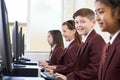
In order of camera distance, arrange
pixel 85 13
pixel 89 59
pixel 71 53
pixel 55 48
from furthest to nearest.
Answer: pixel 55 48 → pixel 71 53 → pixel 85 13 → pixel 89 59

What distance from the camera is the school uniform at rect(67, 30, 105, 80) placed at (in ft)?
6.84

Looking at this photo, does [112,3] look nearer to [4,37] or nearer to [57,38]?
[4,37]

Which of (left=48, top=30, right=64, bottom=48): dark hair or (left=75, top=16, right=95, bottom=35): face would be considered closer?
(left=75, top=16, right=95, bottom=35): face

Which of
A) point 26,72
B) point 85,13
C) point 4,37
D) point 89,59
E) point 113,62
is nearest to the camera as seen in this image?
point 113,62

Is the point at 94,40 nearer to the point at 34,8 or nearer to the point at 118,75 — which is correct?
the point at 118,75

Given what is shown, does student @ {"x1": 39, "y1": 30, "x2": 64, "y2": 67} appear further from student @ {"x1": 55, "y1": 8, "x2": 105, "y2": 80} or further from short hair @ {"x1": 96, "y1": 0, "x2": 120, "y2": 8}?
short hair @ {"x1": 96, "y1": 0, "x2": 120, "y2": 8}

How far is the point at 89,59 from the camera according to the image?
213 centimetres

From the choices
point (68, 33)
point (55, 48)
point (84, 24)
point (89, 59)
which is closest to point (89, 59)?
point (89, 59)

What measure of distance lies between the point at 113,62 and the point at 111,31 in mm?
188

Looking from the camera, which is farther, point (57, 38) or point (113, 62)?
point (57, 38)

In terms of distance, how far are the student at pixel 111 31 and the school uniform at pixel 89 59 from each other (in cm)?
58

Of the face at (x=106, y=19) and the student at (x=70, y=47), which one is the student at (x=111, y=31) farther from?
the student at (x=70, y=47)

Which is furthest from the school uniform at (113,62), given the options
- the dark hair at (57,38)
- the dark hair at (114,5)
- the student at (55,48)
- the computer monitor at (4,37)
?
the dark hair at (57,38)

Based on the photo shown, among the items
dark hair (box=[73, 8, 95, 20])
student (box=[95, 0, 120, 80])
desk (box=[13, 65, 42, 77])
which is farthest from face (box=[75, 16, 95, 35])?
student (box=[95, 0, 120, 80])
